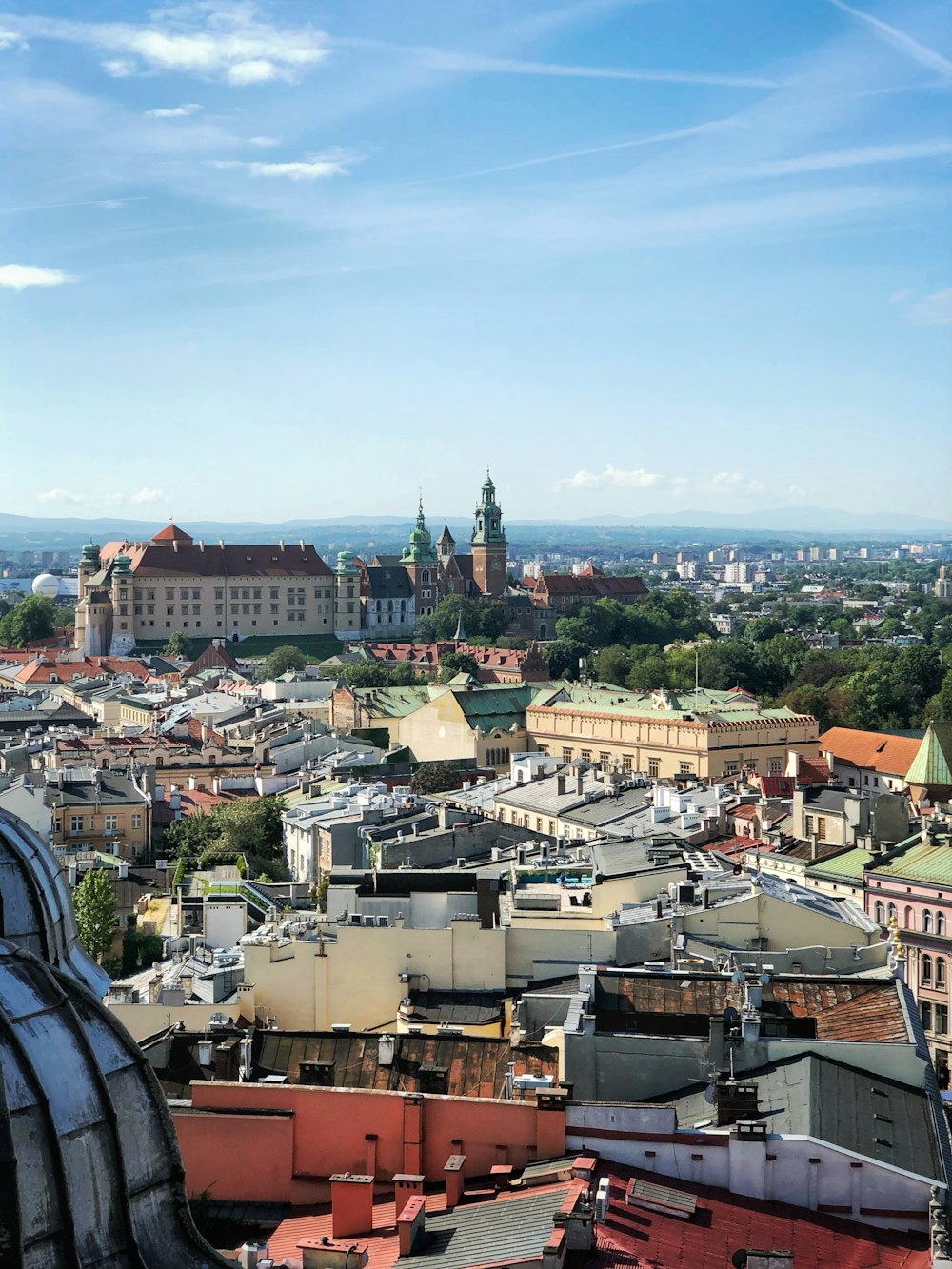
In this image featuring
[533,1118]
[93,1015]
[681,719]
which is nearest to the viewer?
[93,1015]

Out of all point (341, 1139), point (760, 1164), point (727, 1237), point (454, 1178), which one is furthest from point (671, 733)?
point (727, 1237)

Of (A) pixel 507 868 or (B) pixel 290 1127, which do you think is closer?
(B) pixel 290 1127

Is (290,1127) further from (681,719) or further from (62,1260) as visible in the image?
(681,719)

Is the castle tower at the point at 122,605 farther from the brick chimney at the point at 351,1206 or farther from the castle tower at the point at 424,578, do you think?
the brick chimney at the point at 351,1206

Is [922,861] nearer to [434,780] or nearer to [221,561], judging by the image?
[434,780]

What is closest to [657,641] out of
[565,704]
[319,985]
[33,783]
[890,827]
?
[565,704]

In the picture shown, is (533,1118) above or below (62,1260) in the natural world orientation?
below
